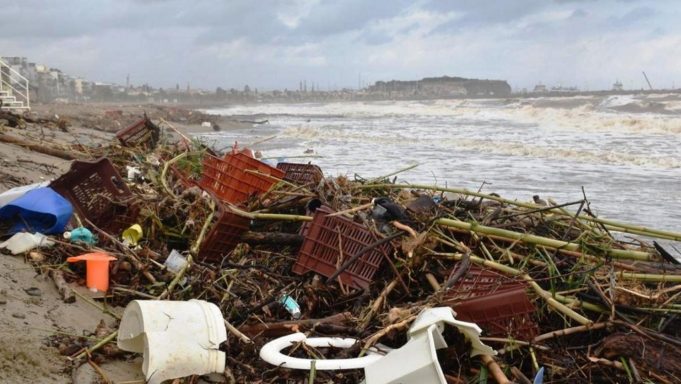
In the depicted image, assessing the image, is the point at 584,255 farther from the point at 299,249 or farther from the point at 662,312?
the point at 299,249

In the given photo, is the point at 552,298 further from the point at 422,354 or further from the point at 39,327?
the point at 39,327

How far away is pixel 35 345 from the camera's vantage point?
9.28 ft

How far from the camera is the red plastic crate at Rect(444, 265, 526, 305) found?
10.4ft

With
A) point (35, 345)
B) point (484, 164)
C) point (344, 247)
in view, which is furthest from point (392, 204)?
point (484, 164)

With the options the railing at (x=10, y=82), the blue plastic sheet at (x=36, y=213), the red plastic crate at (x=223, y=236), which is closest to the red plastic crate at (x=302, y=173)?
the red plastic crate at (x=223, y=236)

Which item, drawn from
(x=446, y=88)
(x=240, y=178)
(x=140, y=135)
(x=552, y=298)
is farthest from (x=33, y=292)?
(x=446, y=88)

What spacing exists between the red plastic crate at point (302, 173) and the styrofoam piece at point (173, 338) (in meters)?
2.27

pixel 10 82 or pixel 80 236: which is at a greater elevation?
pixel 10 82

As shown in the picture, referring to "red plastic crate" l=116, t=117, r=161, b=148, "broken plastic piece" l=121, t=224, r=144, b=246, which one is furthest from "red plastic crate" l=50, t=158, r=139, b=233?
"red plastic crate" l=116, t=117, r=161, b=148

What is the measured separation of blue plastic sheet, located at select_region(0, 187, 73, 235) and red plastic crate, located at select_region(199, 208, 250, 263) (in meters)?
1.06

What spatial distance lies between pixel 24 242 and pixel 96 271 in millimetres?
636

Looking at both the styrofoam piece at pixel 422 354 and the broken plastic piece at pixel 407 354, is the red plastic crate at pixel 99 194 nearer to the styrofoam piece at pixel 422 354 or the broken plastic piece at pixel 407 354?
the broken plastic piece at pixel 407 354

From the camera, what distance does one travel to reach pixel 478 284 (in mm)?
3330

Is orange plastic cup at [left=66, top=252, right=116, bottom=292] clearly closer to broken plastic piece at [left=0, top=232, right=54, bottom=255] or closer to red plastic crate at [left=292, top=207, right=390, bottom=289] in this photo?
broken plastic piece at [left=0, top=232, right=54, bottom=255]
